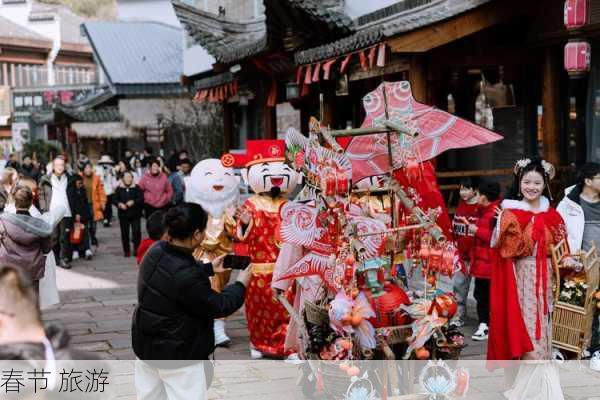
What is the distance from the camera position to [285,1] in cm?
1386

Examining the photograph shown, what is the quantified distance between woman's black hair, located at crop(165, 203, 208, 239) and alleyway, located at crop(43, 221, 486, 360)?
3569 millimetres

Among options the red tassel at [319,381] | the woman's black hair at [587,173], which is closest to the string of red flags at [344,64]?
the woman's black hair at [587,173]

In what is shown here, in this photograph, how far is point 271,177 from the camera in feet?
24.7

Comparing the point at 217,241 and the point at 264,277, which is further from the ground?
the point at 217,241

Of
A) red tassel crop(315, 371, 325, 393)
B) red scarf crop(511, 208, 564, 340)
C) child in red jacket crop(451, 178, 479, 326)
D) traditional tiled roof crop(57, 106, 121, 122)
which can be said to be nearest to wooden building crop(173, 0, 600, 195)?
child in red jacket crop(451, 178, 479, 326)

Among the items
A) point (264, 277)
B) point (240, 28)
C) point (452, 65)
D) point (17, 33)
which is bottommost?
point (264, 277)

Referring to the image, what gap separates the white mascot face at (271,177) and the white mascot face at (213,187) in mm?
506

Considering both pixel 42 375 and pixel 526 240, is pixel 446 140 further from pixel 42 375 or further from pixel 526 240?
pixel 42 375

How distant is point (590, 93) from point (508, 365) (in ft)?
17.4

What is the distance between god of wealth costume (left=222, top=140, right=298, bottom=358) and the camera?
7.45 meters

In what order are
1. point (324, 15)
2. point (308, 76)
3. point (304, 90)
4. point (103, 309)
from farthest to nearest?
point (304, 90) → point (324, 15) → point (308, 76) → point (103, 309)

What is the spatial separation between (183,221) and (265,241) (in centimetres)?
314

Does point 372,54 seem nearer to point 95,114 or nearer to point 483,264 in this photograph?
point 483,264

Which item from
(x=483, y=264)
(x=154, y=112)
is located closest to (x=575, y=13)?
(x=483, y=264)
